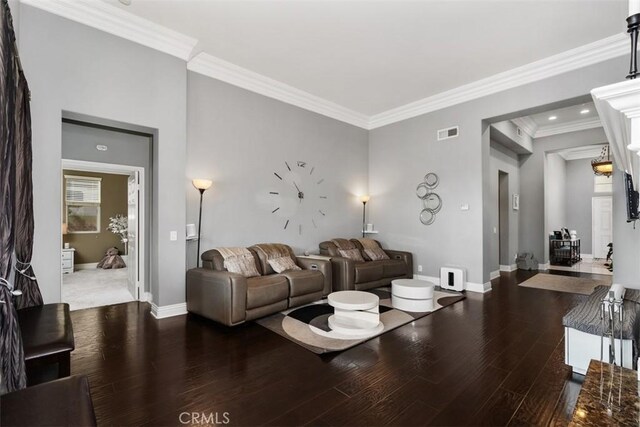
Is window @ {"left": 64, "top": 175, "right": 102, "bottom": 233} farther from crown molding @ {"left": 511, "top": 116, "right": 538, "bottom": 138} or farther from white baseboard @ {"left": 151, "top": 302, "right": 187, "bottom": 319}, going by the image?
crown molding @ {"left": 511, "top": 116, "right": 538, "bottom": 138}

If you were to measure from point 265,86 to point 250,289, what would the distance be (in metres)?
3.43

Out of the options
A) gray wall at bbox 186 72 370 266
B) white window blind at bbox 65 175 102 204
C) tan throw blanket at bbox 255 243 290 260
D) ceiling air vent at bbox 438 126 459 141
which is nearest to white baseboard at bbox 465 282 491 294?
gray wall at bbox 186 72 370 266

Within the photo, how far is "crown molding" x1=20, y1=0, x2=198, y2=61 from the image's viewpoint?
305cm

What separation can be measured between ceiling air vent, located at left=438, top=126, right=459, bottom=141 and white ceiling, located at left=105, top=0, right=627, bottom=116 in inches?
33.9

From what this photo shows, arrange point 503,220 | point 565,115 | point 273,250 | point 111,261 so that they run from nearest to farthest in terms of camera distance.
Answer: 1. point 273,250
2. point 565,115
3. point 503,220
4. point 111,261

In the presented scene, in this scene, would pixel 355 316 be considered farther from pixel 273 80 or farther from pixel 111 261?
pixel 111 261

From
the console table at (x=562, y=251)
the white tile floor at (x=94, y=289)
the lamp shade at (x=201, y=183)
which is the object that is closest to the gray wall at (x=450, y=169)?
the lamp shade at (x=201, y=183)

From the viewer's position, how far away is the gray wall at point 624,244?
3.76 m

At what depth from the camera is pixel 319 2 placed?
315cm

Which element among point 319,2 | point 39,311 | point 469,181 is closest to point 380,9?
point 319,2

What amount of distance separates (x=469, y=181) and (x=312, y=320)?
3.79m

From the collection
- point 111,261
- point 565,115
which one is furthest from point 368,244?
A: point 111,261

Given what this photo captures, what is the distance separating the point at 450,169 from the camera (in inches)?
217

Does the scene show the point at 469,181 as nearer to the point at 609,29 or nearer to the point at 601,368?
the point at 609,29
